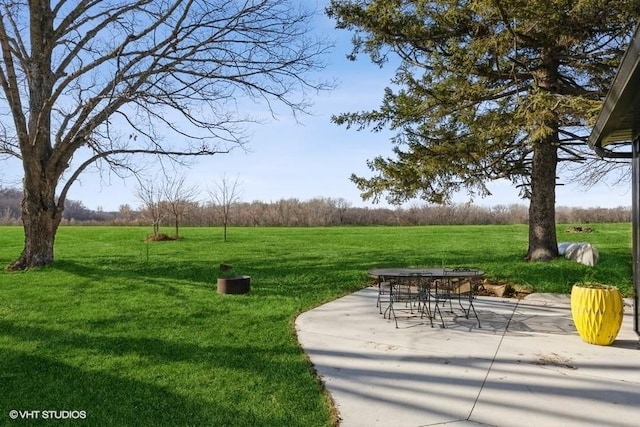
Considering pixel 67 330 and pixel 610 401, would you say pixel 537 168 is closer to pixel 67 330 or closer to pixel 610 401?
pixel 610 401

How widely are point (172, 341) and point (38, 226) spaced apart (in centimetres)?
877

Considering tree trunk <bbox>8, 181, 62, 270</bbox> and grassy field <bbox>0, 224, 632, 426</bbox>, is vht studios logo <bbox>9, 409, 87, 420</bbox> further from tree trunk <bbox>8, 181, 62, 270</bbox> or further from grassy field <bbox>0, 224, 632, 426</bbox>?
tree trunk <bbox>8, 181, 62, 270</bbox>

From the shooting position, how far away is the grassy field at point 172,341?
12.3 ft

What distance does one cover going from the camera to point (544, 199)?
11.3 metres

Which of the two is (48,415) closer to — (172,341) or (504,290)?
(172,341)

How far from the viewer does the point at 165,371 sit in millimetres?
4562

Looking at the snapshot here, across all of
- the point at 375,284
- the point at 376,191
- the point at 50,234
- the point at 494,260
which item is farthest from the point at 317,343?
the point at 50,234

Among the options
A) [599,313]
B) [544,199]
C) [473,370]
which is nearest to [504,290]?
[544,199]

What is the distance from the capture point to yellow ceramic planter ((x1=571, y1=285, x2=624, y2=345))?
17.4 feet

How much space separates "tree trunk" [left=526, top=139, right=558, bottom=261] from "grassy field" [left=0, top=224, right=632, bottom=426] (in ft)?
1.67

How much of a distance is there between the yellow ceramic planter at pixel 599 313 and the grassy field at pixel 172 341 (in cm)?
321

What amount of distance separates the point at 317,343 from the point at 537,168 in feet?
26.3

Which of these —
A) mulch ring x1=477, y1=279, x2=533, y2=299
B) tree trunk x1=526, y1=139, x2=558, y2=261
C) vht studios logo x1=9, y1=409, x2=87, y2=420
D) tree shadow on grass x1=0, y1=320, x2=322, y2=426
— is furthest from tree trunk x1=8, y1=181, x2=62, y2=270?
tree trunk x1=526, y1=139, x2=558, y2=261

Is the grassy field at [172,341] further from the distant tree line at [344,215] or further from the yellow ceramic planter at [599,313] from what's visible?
the distant tree line at [344,215]
